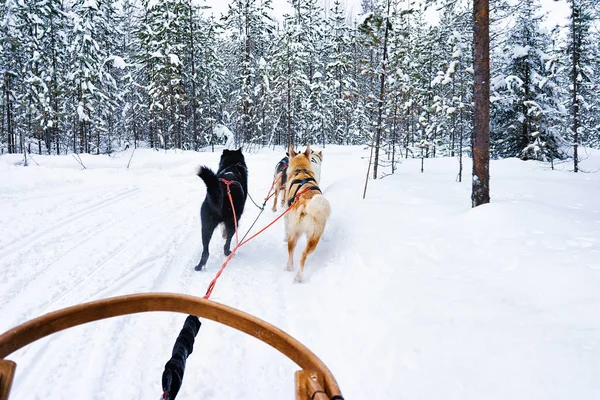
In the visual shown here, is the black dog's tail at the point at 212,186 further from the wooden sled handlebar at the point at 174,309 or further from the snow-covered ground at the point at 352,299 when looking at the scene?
the wooden sled handlebar at the point at 174,309

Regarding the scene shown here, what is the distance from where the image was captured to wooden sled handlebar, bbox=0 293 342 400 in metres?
1.02

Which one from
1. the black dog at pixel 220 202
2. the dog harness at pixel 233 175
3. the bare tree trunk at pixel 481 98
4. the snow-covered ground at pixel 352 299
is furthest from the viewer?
the dog harness at pixel 233 175

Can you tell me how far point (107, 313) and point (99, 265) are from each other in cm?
351

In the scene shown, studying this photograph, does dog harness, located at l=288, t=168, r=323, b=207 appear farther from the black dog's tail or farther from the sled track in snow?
the sled track in snow

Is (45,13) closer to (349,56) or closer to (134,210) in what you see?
(134,210)

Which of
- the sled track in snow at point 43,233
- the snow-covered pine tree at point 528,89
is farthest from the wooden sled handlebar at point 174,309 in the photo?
the snow-covered pine tree at point 528,89

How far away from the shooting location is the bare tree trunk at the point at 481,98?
523 centimetres

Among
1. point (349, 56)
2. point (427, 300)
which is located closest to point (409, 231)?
point (427, 300)

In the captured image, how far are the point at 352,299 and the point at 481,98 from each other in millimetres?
4275

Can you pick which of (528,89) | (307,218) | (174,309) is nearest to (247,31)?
(528,89)

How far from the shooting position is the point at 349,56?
107ft

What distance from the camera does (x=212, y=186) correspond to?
4.36m

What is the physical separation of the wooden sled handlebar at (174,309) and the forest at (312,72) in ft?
26.8

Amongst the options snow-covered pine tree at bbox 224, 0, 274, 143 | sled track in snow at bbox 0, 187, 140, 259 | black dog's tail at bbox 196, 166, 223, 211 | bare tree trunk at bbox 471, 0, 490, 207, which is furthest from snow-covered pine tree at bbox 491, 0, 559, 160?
sled track in snow at bbox 0, 187, 140, 259
